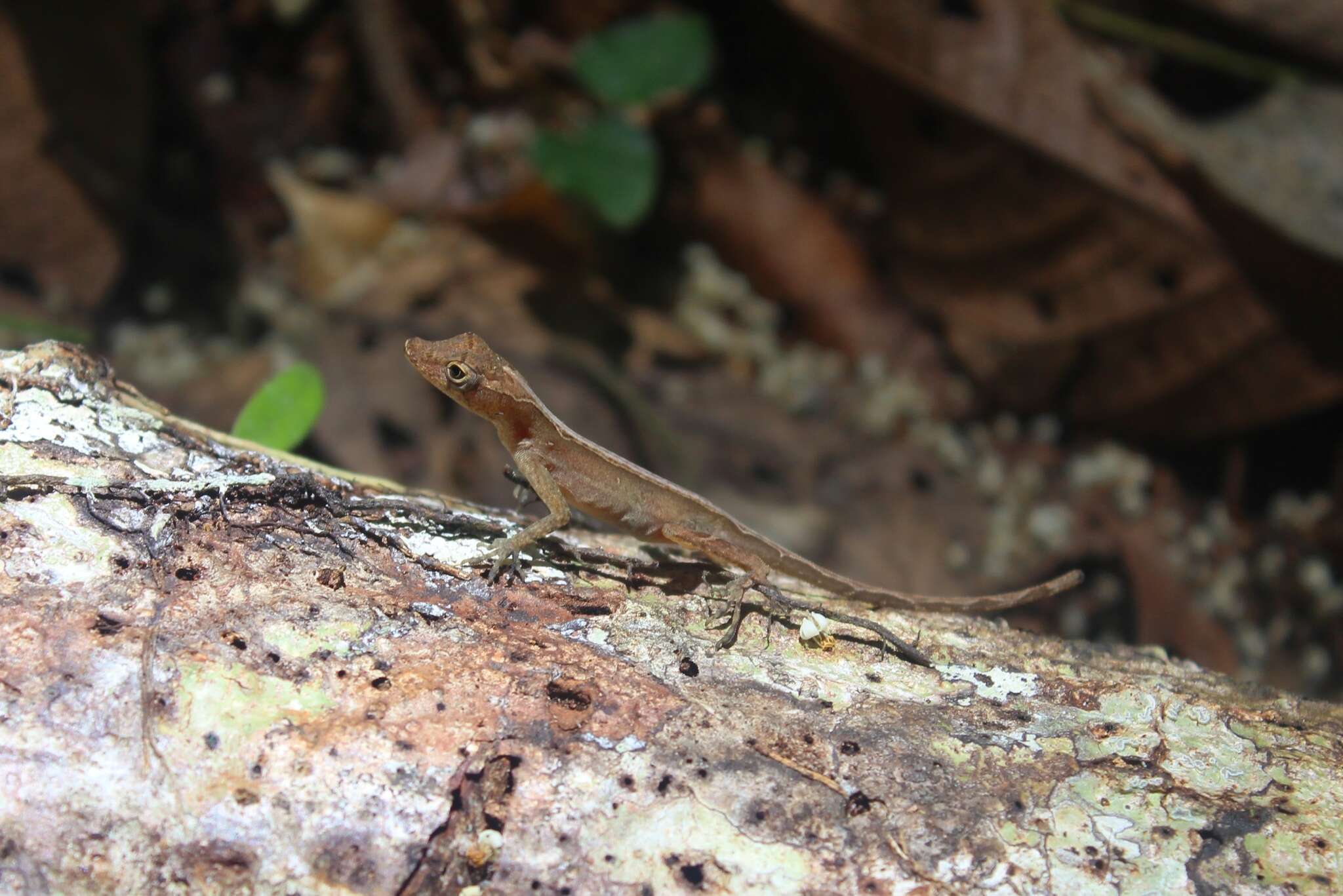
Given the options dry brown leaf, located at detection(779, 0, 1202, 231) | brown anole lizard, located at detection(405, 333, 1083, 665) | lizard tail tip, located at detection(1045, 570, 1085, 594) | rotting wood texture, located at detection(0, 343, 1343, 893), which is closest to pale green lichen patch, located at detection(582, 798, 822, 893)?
rotting wood texture, located at detection(0, 343, 1343, 893)

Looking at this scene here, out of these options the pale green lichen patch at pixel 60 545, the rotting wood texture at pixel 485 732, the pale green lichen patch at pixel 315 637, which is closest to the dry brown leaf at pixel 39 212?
the rotting wood texture at pixel 485 732

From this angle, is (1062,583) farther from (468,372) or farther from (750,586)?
(468,372)

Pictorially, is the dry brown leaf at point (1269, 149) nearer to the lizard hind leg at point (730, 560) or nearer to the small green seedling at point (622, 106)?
the small green seedling at point (622, 106)

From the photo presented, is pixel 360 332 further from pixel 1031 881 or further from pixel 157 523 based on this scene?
pixel 1031 881

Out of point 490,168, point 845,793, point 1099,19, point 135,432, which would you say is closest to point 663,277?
point 490,168

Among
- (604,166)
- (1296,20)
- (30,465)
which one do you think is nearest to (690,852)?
(30,465)
